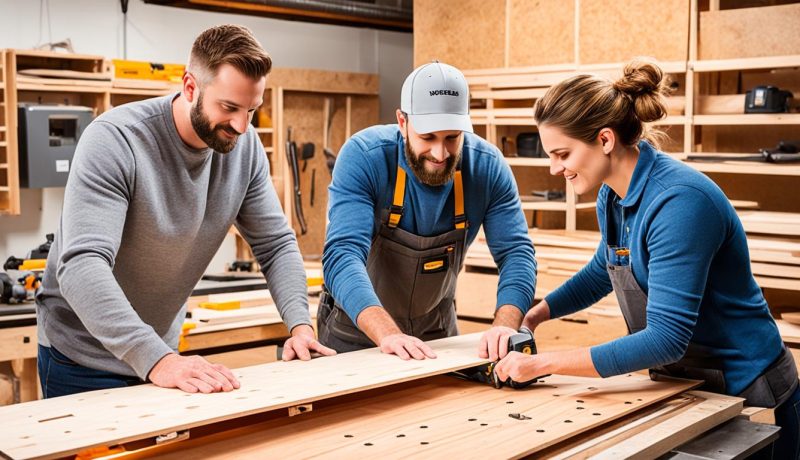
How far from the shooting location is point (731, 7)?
514 cm

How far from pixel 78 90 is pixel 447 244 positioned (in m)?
4.40

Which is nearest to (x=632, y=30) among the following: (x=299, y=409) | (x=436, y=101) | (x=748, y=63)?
(x=748, y=63)

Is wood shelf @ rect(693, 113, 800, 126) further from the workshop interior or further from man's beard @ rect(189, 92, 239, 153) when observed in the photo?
man's beard @ rect(189, 92, 239, 153)

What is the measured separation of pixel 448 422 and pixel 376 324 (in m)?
0.52

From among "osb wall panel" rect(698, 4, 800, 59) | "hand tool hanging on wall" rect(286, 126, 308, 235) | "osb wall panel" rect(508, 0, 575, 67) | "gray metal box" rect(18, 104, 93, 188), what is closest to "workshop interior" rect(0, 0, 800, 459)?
"osb wall panel" rect(698, 4, 800, 59)

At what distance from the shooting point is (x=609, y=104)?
2.10 m

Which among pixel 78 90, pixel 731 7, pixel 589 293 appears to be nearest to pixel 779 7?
pixel 731 7

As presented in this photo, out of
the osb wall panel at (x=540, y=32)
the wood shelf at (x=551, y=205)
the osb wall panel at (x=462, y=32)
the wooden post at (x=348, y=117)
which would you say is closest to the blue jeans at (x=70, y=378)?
the wood shelf at (x=551, y=205)

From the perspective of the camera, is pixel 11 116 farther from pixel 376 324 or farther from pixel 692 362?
pixel 692 362

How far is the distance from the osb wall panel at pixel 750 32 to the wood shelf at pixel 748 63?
121 mm

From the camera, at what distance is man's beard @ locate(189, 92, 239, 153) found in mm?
2195

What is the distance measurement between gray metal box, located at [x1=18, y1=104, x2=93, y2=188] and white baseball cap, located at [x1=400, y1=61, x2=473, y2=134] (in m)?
4.13

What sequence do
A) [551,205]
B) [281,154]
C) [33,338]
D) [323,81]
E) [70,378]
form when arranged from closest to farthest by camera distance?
[70,378]
[33,338]
[551,205]
[281,154]
[323,81]

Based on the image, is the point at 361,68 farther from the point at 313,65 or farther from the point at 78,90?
the point at 78,90
